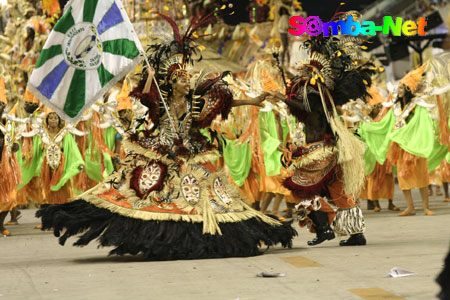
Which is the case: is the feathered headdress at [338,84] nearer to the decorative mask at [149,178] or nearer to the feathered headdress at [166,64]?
the feathered headdress at [166,64]

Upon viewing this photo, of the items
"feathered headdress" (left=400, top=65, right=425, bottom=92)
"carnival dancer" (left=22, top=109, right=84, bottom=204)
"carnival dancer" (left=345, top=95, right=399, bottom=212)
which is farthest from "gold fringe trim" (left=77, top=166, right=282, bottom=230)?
"carnival dancer" (left=345, top=95, right=399, bottom=212)

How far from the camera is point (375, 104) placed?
53.2ft

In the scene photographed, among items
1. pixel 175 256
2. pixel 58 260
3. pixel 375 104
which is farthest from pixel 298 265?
pixel 375 104

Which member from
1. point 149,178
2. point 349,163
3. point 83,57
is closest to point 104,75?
point 83,57

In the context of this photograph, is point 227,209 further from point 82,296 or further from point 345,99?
point 82,296

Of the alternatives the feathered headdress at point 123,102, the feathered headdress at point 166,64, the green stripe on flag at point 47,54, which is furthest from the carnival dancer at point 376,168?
the green stripe on flag at point 47,54

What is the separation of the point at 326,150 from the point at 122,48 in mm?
2163

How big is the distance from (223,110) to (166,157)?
2.45 ft

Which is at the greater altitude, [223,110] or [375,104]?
[375,104]

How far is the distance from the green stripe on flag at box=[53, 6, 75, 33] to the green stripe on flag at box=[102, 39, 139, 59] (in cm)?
38

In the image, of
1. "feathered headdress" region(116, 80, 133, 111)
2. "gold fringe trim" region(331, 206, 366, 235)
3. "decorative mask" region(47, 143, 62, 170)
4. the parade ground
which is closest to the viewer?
the parade ground

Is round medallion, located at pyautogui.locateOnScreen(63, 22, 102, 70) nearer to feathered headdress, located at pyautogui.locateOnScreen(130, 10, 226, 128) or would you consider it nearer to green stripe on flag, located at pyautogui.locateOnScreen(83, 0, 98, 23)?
green stripe on flag, located at pyautogui.locateOnScreen(83, 0, 98, 23)

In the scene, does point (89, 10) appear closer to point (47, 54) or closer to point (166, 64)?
point (47, 54)

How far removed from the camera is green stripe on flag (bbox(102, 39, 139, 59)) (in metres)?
8.89
